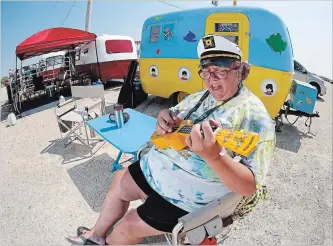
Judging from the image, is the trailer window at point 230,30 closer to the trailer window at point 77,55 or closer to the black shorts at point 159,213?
the black shorts at point 159,213

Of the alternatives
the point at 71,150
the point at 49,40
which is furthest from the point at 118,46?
the point at 71,150

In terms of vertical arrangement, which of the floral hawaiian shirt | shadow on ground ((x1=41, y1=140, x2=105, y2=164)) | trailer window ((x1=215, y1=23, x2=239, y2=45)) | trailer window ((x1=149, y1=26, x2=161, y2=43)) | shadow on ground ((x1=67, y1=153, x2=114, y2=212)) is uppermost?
trailer window ((x1=215, y1=23, x2=239, y2=45))

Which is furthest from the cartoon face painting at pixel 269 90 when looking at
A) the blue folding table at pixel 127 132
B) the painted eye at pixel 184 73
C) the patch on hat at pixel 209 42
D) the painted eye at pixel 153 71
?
the patch on hat at pixel 209 42

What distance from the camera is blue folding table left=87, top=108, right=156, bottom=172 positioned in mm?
2994

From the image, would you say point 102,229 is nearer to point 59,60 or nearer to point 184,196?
point 184,196

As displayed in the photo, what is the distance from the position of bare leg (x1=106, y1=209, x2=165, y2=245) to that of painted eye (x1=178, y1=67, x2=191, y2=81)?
428cm

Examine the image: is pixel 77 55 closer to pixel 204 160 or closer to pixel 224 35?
pixel 224 35

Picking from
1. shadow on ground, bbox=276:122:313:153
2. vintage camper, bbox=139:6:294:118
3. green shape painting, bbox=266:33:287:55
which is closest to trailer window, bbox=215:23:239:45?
vintage camper, bbox=139:6:294:118

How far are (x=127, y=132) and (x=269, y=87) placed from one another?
2.93 meters

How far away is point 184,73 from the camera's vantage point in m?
5.54

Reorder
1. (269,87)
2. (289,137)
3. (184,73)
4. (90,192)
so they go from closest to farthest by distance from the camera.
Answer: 1. (90,192)
2. (269,87)
3. (289,137)
4. (184,73)

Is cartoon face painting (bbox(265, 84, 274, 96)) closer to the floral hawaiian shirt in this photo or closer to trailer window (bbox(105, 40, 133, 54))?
the floral hawaiian shirt

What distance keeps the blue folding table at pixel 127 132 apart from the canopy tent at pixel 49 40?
4458 mm

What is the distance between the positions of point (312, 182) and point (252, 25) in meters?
2.94
